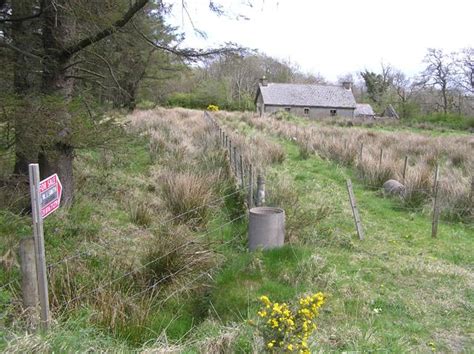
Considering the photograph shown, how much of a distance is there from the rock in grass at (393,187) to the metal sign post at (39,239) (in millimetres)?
7659

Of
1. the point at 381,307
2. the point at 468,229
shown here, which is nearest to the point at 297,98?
the point at 468,229

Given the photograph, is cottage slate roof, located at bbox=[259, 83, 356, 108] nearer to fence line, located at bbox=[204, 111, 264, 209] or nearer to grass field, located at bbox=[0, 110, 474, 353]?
fence line, located at bbox=[204, 111, 264, 209]

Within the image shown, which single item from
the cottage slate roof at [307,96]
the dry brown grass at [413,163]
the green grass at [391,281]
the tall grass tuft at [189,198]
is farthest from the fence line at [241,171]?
the cottage slate roof at [307,96]

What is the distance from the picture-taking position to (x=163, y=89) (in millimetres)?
33031

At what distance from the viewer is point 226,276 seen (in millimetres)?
4766

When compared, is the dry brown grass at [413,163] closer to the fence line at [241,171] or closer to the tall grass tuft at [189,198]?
the fence line at [241,171]

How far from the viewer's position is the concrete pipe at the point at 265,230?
527 cm

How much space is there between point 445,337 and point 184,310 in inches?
94.0

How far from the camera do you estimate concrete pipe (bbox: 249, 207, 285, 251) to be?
527cm

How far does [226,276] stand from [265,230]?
81 cm

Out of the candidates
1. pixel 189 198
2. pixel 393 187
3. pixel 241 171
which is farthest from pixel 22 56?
pixel 393 187

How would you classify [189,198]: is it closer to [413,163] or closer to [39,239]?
[39,239]

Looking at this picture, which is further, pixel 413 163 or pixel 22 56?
pixel 413 163

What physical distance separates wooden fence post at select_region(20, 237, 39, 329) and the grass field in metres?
0.11
